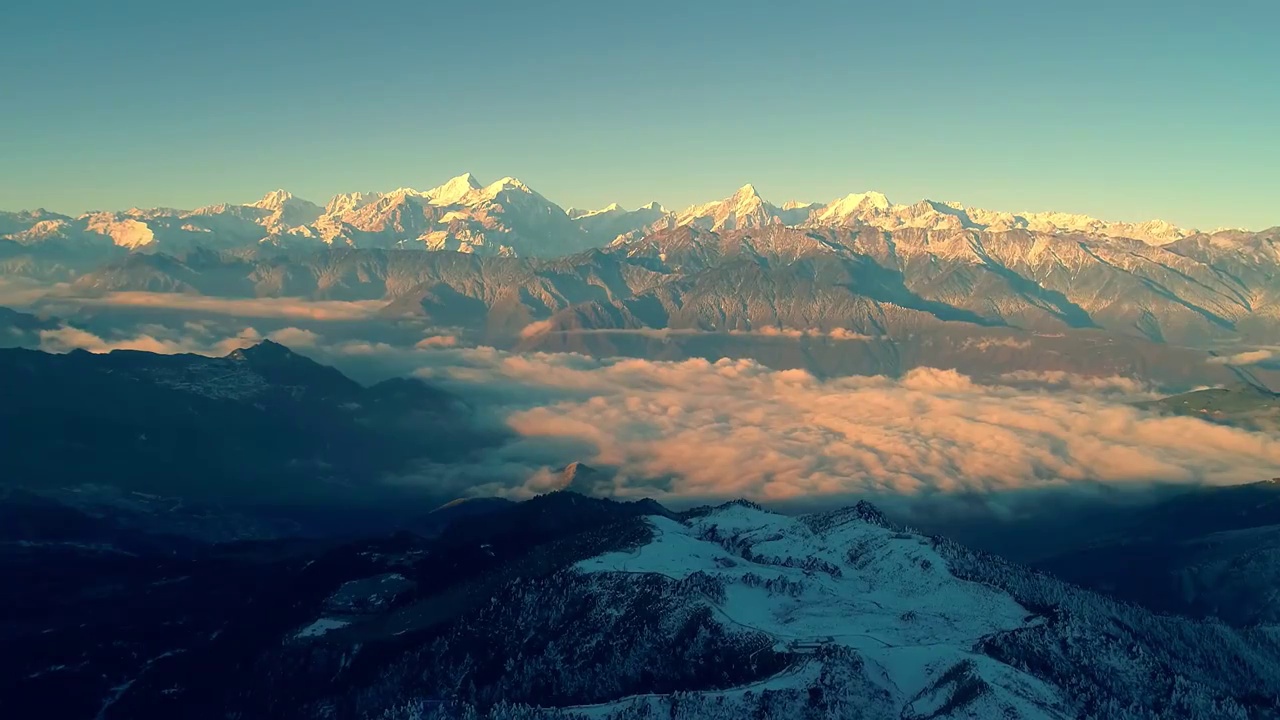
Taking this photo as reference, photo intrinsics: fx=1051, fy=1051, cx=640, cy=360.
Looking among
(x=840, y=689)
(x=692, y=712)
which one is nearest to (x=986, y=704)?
(x=840, y=689)

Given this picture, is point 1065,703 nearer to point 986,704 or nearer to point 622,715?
point 986,704

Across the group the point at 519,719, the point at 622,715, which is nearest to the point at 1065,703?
the point at 622,715

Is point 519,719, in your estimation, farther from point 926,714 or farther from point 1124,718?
point 1124,718

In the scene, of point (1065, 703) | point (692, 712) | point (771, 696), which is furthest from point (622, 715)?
point (1065, 703)

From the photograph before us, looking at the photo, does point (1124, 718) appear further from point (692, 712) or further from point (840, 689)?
point (692, 712)

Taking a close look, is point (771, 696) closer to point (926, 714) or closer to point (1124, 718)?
point (926, 714)

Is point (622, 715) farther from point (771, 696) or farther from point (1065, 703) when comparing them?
point (1065, 703)

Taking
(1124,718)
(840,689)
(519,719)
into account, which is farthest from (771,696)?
(1124,718)
